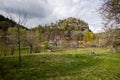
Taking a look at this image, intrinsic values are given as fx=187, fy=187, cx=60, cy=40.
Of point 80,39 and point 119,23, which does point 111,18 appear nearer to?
point 119,23

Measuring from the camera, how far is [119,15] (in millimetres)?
14750

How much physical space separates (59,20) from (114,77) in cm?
14024

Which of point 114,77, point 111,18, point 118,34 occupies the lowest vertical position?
point 114,77

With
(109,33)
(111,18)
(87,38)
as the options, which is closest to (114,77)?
(109,33)

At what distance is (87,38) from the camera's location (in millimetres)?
106750

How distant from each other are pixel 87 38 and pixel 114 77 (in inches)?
3552

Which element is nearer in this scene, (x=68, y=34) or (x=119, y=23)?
(x=119, y=23)

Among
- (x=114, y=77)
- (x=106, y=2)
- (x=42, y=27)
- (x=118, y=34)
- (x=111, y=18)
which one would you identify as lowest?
(x=114, y=77)

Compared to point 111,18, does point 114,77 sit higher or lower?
lower

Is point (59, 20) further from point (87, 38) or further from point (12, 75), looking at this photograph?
point (12, 75)

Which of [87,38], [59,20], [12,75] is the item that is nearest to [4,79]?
[12,75]

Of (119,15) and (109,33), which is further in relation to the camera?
(109,33)

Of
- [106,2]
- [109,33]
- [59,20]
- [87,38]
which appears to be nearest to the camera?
[106,2]

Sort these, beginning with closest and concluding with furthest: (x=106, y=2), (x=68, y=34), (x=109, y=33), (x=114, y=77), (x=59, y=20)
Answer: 1. (x=106, y=2)
2. (x=109, y=33)
3. (x=114, y=77)
4. (x=68, y=34)
5. (x=59, y=20)
